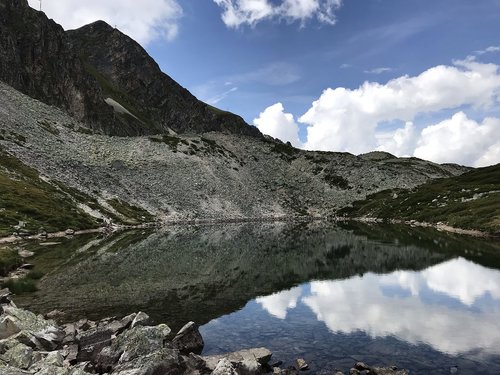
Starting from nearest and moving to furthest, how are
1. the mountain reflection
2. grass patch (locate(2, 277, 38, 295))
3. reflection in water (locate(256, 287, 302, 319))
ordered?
the mountain reflection
reflection in water (locate(256, 287, 302, 319))
grass patch (locate(2, 277, 38, 295))

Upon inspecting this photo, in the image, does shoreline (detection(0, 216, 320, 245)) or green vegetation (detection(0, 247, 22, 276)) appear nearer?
green vegetation (detection(0, 247, 22, 276))

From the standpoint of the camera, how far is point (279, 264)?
55.0 metres

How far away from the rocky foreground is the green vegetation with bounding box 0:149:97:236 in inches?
2237

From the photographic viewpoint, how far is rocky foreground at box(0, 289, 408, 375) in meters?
17.2

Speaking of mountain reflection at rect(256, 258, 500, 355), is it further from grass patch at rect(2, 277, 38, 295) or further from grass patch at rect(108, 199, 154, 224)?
grass patch at rect(108, 199, 154, 224)

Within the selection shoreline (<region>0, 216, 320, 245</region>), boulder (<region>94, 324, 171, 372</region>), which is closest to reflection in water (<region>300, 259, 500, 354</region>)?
boulder (<region>94, 324, 171, 372</region>)

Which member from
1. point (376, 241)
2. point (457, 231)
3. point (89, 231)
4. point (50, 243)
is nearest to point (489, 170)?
point (457, 231)

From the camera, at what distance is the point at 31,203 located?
285 ft

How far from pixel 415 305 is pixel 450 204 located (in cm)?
9277

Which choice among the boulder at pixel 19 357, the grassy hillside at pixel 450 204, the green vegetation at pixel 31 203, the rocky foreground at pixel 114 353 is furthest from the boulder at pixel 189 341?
the grassy hillside at pixel 450 204

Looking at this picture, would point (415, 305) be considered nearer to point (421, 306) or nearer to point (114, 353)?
point (421, 306)

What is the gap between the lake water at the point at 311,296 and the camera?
2364cm

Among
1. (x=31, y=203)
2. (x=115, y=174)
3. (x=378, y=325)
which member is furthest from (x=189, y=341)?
(x=115, y=174)

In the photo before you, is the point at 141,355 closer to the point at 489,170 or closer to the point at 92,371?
the point at 92,371
